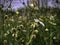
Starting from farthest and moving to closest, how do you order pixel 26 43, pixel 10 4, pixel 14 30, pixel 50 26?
1. pixel 10 4
2. pixel 50 26
3. pixel 14 30
4. pixel 26 43

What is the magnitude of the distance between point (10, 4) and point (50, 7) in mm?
1600

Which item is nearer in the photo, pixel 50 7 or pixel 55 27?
pixel 55 27

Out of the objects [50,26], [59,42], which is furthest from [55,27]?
[59,42]

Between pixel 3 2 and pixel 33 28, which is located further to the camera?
pixel 3 2

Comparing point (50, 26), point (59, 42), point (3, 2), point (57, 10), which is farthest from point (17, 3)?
point (59, 42)

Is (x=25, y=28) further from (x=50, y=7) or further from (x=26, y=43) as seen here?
(x=50, y=7)

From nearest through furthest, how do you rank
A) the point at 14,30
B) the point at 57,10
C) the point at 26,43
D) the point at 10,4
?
the point at 26,43 < the point at 14,30 < the point at 10,4 < the point at 57,10

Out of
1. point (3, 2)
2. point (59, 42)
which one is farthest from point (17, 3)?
point (59, 42)

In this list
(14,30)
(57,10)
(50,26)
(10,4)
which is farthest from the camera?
(57,10)

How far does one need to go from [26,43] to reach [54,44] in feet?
1.80

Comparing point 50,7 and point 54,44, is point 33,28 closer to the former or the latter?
point 54,44

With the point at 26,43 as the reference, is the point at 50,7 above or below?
below

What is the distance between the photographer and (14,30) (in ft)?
14.9

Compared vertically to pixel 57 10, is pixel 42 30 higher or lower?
higher
